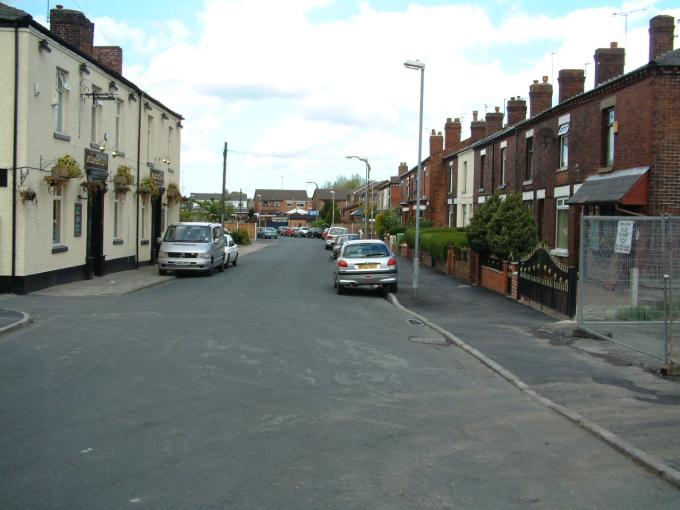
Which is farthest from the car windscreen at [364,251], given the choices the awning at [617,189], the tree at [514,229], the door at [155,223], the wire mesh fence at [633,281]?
the door at [155,223]

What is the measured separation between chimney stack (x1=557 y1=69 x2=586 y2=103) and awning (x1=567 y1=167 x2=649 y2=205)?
5.25 metres

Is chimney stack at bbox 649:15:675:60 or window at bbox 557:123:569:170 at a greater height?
chimney stack at bbox 649:15:675:60

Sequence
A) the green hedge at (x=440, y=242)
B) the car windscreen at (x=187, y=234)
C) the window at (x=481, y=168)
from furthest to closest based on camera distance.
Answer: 1. the window at (x=481, y=168)
2. the green hedge at (x=440, y=242)
3. the car windscreen at (x=187, y=234)

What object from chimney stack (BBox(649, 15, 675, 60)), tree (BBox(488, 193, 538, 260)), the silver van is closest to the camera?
chimney stack (BBox(649, 15, 675, 60))

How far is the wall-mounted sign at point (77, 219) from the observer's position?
21.5 m

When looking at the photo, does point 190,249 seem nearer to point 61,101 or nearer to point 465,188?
point 61,101

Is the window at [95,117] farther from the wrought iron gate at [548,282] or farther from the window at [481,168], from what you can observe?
the window at [481,168]

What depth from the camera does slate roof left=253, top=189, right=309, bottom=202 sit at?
16150 centimetres

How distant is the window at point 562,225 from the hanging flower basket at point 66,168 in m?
15.0

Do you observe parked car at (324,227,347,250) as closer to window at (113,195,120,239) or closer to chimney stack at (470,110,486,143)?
chimney stack at (470,110,486,143)

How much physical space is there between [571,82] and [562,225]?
4.97 metres

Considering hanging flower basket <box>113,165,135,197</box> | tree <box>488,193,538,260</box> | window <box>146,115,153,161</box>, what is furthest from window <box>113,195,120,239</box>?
tree <box>488,193,538,260</box>

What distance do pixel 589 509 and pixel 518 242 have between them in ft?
52.4

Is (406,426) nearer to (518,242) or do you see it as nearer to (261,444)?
(261,444)
